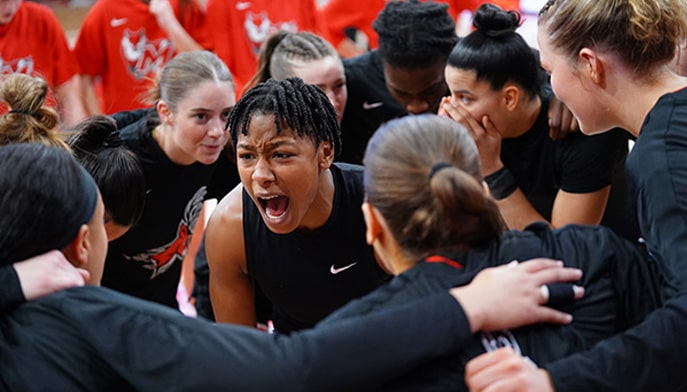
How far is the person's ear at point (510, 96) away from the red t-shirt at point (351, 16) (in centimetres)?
197

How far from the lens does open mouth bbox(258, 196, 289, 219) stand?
233 cm

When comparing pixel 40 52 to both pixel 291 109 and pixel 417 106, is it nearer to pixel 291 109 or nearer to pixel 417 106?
pixel 417 106

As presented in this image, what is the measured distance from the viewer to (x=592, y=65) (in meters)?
1.92

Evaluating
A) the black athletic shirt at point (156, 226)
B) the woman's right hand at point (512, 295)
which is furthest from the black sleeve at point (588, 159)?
the woman's right hand at point (512, 295)

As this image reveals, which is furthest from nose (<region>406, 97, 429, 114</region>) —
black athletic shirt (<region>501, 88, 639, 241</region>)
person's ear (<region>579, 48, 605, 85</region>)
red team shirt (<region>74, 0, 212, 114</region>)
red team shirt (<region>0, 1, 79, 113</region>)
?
red team shirt (<region>0, 1, 79, 113</region>)

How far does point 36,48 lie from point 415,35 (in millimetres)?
1855

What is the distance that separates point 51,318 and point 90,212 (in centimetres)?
21

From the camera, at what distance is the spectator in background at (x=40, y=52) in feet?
12.8

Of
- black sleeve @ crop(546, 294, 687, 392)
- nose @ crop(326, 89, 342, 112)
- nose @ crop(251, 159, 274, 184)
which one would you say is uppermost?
nose @ crop(251, 159, 274, 184)

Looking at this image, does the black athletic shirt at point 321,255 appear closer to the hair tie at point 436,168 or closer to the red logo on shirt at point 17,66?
the hair tie at point 436,168

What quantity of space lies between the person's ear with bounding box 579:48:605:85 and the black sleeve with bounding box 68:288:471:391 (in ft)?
2.46

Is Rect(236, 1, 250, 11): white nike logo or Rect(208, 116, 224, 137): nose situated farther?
Rect(236, 1, 250, 11): white nike logo

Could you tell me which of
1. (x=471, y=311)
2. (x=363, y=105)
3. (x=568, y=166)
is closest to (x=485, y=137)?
(x=568, y=166)

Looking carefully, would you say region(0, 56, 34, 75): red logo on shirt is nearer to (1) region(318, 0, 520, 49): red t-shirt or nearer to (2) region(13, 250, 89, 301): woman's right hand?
(1) region(318, 0, 520, 49): red t-shirt
